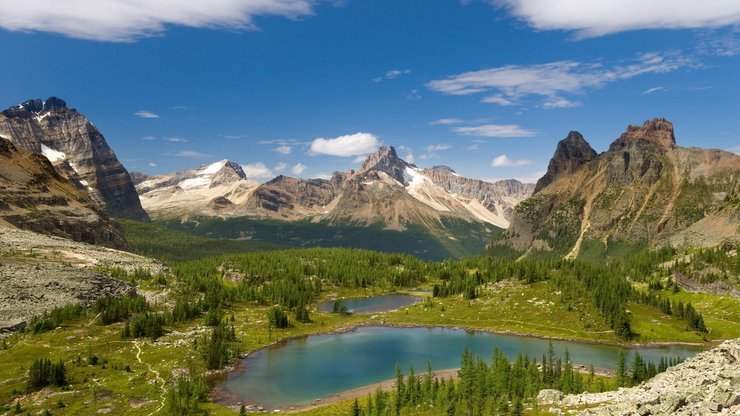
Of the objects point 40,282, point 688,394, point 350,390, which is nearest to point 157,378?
point 350,390

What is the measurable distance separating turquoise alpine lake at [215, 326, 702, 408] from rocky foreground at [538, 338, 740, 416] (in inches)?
2118

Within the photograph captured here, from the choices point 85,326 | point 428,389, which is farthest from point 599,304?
point 85,326

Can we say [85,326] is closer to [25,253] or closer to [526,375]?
[25,253]

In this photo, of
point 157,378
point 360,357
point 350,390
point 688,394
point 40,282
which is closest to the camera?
point 688,394

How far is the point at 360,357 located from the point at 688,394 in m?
95.1

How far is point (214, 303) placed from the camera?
169250 millimetres

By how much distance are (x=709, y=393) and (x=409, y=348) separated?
101863 millimetres

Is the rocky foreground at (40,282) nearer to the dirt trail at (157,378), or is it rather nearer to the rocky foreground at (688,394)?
the dirt trail at (157,378)

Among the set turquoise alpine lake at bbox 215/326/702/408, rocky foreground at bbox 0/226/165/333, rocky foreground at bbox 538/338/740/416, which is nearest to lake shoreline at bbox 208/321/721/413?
turquoise alpine lake at bbox 215/326/702/408

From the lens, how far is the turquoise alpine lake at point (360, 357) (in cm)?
10288

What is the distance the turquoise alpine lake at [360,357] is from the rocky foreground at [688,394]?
53.8m

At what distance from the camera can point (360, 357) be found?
12875 cm

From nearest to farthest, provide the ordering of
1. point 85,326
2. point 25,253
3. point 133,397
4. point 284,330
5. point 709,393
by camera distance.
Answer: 1. point 709,393
2. point 133,397
3. point 85,326
4. point 284,330
5. point 25,253

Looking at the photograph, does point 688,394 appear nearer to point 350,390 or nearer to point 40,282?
point 350,390
